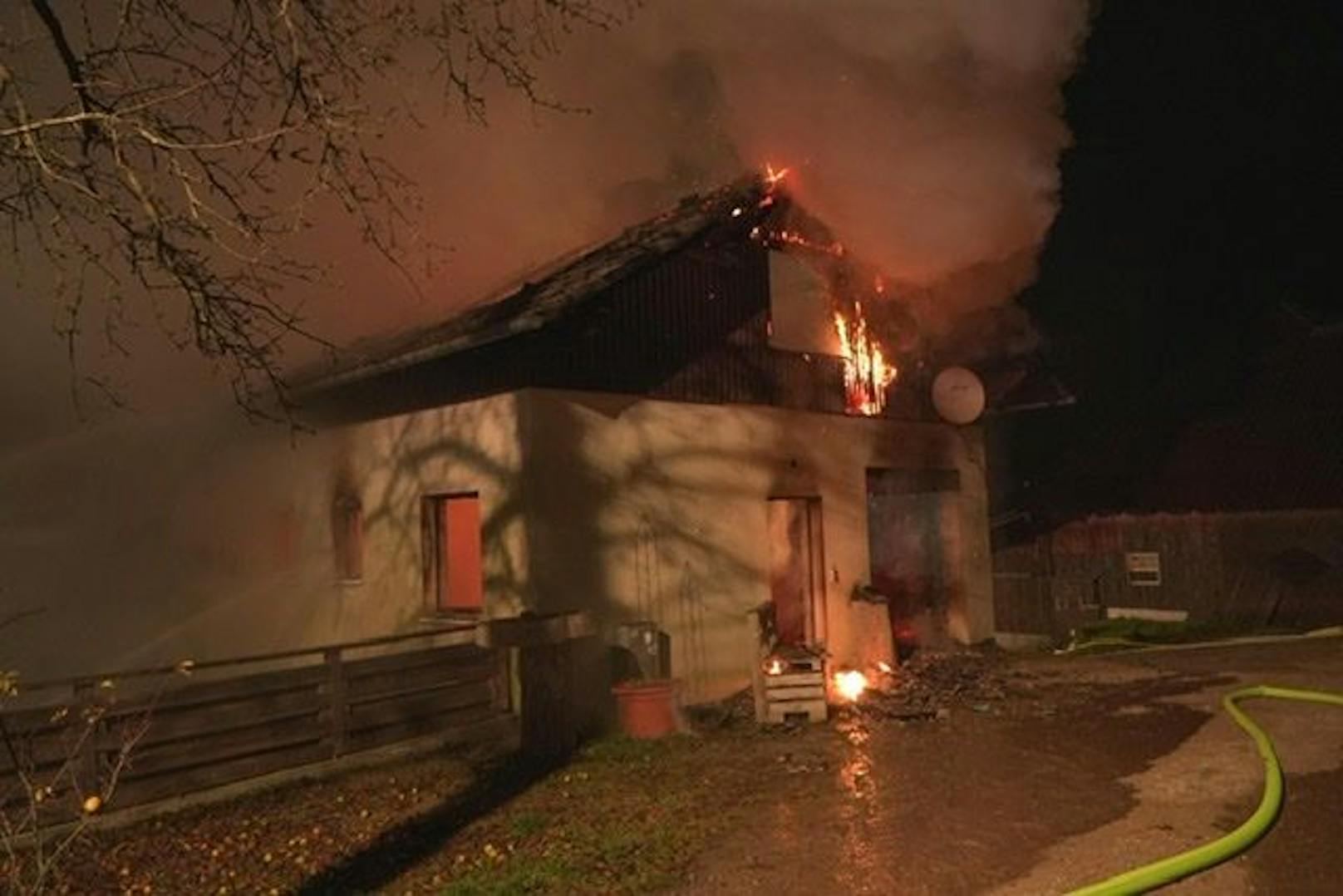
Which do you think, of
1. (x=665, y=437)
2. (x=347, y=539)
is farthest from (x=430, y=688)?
(x=347, y=539)

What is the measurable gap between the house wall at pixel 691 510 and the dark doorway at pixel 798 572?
6.3 inches

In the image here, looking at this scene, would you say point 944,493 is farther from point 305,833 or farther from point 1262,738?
point 305,833

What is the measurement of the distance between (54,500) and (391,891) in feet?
46.9

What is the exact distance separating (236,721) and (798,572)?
757 centimetres

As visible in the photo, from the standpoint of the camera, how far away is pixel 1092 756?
7.65 m

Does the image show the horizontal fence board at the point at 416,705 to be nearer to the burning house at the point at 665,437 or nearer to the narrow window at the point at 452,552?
the burning house at the point at 665,437

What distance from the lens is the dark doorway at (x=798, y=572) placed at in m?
12.5

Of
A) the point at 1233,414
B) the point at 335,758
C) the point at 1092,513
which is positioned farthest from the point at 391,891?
the point at 1233,414

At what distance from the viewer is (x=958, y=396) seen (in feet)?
47.7

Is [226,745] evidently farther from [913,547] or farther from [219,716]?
[913,547]

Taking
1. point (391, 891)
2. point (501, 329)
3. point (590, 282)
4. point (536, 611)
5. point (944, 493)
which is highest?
point (590, 282)

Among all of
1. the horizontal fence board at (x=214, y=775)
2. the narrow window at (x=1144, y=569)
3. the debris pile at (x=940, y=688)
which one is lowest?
the debris pile at (x=940, y=688)

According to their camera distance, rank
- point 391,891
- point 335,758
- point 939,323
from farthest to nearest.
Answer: point 939,323, point 335,758, point 391,891

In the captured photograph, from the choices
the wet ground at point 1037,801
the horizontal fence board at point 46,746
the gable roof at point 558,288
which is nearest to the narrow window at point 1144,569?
the wet ground at point 1037,801
